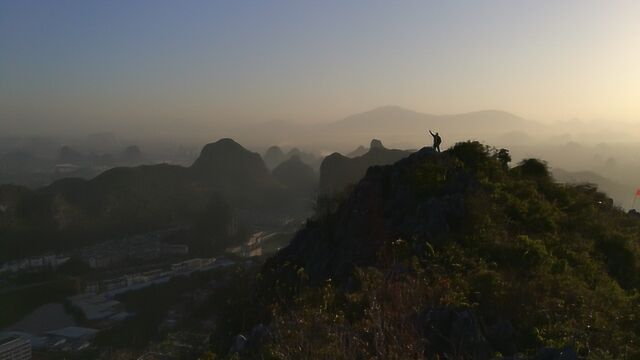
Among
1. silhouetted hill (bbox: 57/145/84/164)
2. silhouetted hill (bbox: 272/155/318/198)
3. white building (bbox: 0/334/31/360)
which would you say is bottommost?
Answer: silhouetted hill (bbox: 272/155/318/198)

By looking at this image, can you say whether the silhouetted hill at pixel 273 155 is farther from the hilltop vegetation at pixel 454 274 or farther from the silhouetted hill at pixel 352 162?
the hilltop vegetation at pixel 454 274

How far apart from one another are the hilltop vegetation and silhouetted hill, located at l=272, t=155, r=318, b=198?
63335 mm

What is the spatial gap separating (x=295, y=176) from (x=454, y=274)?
77.5 m

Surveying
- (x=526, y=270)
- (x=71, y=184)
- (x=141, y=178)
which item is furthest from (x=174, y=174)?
(x=526, y=270)

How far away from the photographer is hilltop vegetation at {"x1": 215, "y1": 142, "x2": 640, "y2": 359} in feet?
14.9

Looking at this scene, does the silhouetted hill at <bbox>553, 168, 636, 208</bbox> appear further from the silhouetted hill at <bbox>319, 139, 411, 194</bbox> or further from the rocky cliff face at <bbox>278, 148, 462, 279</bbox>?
the rocky cliff face at <bbox>278, 148, 462, 279</bbox>

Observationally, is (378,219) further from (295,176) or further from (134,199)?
(295,176)

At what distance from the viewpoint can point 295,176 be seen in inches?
3307

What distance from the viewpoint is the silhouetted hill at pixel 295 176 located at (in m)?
77.3

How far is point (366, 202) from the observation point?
10.9 meters

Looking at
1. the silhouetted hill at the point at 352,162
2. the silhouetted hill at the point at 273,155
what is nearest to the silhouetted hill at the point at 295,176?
the silhouetted hill at the point at 352,162

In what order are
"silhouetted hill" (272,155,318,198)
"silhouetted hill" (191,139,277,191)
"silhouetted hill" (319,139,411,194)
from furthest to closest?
1. "silhouetted hill" (272,155,318,198)
2. "silhouetted hill" (191,139,277,191)
3. "silhouetted hill" (319,139,411,194)

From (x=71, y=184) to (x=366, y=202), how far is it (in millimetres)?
54214

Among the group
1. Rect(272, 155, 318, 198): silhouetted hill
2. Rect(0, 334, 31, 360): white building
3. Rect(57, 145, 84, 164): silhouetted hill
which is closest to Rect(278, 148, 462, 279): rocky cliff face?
Rect(0, 334, 31, 360): white building
